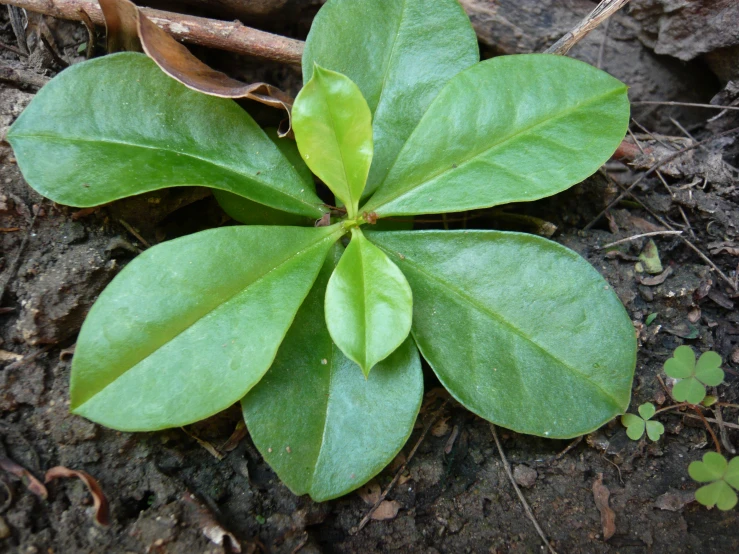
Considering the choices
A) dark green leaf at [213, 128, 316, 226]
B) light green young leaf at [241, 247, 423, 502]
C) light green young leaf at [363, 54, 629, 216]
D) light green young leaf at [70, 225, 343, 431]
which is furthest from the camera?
dark green leaf at [213, 128, 316, 226]

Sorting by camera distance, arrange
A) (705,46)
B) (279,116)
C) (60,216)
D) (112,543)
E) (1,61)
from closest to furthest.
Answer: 1. (112,543)
2. (60,216)
3. (1,61)
4. (279,116)
5. (705,46)

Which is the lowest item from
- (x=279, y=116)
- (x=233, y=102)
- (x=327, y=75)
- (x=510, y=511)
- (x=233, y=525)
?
(x=510, y=511)

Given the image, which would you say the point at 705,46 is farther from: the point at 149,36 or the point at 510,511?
the point at 149,36

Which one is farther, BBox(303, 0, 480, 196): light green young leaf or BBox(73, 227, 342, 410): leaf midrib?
BBox(303, 0, 480, 196): light green young leaf

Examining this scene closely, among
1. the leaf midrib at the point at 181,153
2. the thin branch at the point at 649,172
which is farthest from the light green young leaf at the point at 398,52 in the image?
the thin branch at the point at 649,172

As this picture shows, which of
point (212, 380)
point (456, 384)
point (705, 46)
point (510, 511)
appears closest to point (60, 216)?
point (212, 380)

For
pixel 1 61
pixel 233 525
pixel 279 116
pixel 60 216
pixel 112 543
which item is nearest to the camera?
pixel 112 543

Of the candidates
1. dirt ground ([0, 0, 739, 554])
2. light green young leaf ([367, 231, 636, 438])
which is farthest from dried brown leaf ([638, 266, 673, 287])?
light green young leaf ([367, 231, 636, 438])

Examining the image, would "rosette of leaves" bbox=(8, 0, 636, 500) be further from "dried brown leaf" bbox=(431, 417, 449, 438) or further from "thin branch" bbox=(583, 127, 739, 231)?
"thin branch" bbox=(583, 127, 739, 231)
